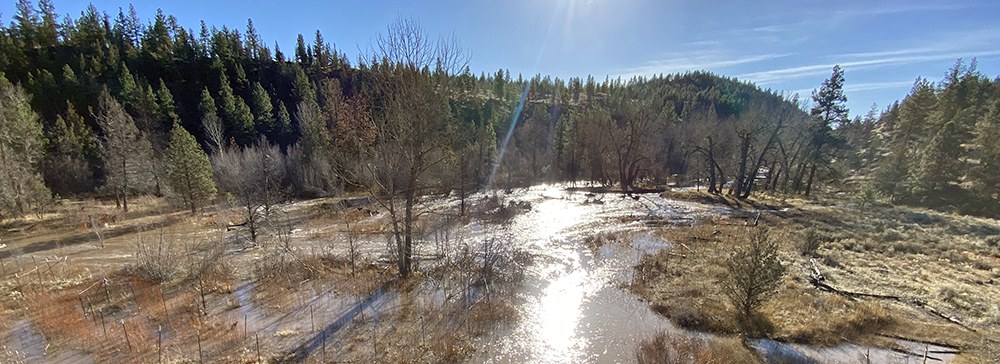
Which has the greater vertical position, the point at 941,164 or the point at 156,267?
the point at 941,164

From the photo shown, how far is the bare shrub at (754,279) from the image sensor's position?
31.7 feet

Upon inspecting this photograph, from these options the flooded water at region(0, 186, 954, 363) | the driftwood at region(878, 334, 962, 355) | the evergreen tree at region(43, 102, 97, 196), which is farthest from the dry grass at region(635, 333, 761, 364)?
the evergreen tree at region(43, 102, 97, 196)

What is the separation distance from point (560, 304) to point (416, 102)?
8065mm

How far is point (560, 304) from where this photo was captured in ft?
38.3

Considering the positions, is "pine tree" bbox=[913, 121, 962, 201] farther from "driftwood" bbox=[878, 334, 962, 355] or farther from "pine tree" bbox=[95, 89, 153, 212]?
"pine tree" bbox=[95, 89, 153, 212]

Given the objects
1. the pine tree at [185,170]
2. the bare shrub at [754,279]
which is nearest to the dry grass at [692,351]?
the bare shrub at [754,279]

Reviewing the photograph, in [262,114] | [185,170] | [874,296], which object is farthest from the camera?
[262,114]

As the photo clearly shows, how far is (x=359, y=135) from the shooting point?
15.4m

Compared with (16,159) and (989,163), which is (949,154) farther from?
(16,159)

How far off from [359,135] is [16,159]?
30.4 m

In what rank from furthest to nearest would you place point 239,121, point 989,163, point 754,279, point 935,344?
1. point 239,121
2. point 989,163
3. point 754,279
4. point 935,344

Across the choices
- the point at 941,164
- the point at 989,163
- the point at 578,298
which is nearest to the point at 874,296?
the point at 578,298

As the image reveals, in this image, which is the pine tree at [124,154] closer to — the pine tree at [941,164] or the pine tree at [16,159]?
the pine tree at [16,159]

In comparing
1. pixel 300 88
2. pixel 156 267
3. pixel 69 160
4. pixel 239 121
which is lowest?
pixel 156 267
